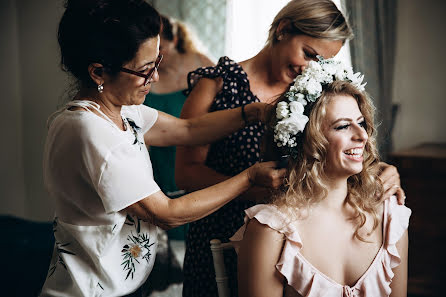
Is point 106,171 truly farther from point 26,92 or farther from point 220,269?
point 26,92

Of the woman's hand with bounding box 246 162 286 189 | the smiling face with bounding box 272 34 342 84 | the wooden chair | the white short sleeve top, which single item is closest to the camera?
the white short sleeve top

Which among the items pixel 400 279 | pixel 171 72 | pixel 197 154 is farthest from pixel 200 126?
pixel 171 72

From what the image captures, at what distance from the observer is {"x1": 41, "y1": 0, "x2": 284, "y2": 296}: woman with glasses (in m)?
1.27

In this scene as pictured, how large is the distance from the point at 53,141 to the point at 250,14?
2963 millimetres

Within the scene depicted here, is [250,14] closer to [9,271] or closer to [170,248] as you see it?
[170,248]

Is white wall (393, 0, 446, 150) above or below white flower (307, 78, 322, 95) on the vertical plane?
A: below

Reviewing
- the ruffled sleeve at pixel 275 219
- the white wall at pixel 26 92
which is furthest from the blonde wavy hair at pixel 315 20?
the white wall at pixel 26 92

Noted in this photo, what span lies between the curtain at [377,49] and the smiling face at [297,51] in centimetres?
95

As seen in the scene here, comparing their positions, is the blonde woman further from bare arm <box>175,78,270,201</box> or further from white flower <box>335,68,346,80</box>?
white flower <box>335,68,346,80</box>

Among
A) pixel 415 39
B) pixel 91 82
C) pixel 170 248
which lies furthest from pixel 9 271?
pixel 415 39

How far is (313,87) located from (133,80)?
1.87 ft

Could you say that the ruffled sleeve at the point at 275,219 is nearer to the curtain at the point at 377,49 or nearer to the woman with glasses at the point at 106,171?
the woman with glasses at the point at 106,171

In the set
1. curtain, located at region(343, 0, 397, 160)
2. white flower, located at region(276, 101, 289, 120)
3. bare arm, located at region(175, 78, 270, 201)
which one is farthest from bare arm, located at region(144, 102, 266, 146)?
curtain, located at region(343, 0, 397, 160)

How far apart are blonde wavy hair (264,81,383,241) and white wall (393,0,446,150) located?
7.49 ft
